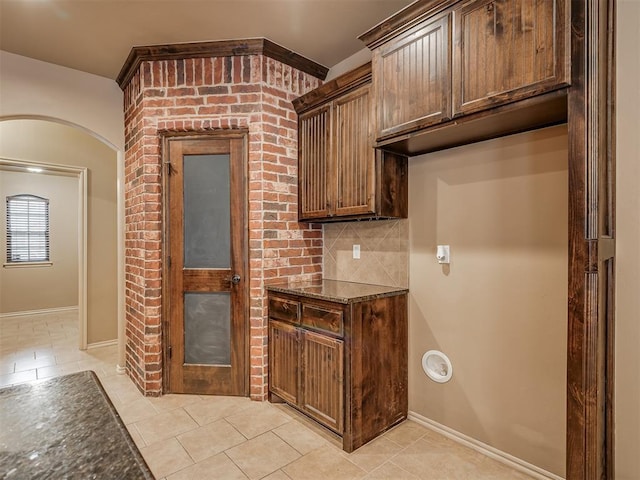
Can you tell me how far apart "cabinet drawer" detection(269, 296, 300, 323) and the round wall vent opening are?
0.94 metres

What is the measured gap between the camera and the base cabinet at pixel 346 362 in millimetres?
2195

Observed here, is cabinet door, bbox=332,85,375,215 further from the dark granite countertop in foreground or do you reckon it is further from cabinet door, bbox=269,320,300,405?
cabinet door, bbox=269,320,300,405

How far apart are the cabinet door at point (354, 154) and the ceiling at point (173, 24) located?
56 cm

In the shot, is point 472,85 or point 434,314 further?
point 434,314

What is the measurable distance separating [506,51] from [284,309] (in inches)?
81.6

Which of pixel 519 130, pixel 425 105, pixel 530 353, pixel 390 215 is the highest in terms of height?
A: pixel 425 105

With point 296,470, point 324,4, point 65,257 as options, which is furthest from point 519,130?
point 65,257

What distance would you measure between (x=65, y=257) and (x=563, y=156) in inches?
292

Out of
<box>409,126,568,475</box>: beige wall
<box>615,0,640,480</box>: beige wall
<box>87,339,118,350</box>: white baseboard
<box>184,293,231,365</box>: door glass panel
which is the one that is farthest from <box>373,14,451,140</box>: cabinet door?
<box>87,339,118,350</box>: white baseboard

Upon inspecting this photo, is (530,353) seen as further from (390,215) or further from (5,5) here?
(5,5)

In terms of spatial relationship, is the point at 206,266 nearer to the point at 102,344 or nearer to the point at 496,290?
the point at 496,290

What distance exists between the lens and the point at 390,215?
2461 mm

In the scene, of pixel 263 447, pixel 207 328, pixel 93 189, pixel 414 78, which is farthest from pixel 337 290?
pixel 93 189

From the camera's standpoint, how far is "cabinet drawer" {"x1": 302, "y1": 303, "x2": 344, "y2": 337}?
2.24m
